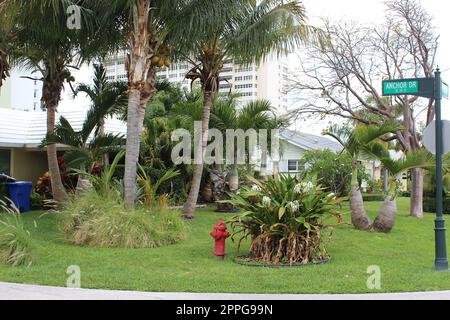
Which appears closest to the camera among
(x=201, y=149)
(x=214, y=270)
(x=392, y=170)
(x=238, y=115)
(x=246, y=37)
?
(x=214, y=270)

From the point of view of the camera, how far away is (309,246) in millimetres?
→ 10180

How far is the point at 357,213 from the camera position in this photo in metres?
15.8

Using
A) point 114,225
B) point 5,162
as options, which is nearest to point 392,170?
point 114,225

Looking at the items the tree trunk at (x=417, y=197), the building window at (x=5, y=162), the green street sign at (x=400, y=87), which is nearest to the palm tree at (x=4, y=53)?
the building window at (x=5, y=162)

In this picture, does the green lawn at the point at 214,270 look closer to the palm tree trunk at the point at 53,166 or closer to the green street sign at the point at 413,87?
the green street sign at the point at 413,87

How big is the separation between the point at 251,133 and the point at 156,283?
498 inches

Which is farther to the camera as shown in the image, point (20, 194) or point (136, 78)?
point (20, 194)

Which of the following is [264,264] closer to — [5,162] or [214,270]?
[214,270]

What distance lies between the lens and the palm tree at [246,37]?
14766 mm

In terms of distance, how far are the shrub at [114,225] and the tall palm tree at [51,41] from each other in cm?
445

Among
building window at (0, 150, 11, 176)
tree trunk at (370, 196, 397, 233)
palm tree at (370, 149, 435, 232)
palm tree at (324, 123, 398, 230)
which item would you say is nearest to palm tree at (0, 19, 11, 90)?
building window at (0, 150, 11, 176)

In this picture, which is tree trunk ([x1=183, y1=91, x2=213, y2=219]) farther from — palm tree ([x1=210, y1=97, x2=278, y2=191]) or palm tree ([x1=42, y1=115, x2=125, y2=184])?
palm tree ([x1=42, y1=115, x2=125, y2=184])

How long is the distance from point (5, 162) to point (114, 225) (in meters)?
12.5

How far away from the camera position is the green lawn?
7988 mm
